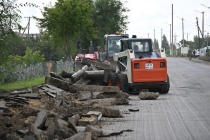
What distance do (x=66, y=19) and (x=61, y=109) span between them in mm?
30476

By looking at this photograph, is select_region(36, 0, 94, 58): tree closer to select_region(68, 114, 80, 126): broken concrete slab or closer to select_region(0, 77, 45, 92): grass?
select_region(0, 77, 45, 92): grass

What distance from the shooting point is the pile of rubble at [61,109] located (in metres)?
10.6

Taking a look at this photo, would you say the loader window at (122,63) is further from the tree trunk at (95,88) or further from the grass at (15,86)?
the grass at (15,86)

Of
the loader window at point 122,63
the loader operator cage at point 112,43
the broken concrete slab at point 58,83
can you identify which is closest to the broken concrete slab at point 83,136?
the broken concrete slab at point 58,83

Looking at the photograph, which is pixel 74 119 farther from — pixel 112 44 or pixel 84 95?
pixel 112 44

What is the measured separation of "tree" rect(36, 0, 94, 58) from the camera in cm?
4491

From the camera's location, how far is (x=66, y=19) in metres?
44.8

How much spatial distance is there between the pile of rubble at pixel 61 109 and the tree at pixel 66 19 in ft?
64.9

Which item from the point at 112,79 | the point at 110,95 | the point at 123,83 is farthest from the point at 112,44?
the point at 110,95

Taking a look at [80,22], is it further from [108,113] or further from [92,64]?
[108,113]

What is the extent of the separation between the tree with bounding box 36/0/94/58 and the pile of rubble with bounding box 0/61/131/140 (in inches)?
778

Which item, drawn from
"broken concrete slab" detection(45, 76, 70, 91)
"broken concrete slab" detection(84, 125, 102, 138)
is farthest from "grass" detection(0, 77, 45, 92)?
"broken concrete slab" detection(84, 125, 102, 138)

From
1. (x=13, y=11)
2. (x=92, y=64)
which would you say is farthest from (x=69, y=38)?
(x=13, y=11)

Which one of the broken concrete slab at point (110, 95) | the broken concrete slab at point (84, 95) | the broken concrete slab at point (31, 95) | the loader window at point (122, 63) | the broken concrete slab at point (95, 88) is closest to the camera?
the broken concrete slab at point (31, 95)
